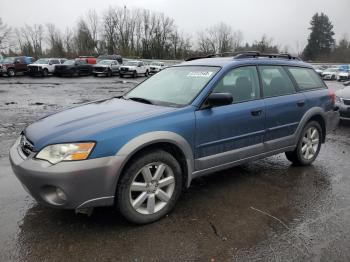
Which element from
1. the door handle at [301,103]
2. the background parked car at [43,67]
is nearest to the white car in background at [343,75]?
the background parked car at [43,67]

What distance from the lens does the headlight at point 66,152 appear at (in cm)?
303

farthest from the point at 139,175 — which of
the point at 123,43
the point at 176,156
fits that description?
the point at 123,43

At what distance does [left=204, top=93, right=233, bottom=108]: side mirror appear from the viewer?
Answer: 149 inches

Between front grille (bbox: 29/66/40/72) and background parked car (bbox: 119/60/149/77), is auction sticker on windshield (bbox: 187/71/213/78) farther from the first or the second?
background parked car (bbox: 119/60/149/77)

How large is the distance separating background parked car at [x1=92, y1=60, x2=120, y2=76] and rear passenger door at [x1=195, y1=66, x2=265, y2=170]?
30.8m

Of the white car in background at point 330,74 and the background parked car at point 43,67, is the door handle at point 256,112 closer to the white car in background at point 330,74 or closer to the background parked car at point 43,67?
the background parked car at point 43,67

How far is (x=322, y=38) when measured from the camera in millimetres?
87500

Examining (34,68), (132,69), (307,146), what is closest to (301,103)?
(307,146)

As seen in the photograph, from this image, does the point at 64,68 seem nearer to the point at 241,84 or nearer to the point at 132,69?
the point at 132,69

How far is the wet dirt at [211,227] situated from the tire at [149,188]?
0.14m

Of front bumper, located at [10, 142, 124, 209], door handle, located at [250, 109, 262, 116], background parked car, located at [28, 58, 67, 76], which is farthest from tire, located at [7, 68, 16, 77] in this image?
front bumper, located at [10, 142, 124, 209]

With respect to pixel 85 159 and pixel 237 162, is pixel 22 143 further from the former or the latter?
pixel 237 162

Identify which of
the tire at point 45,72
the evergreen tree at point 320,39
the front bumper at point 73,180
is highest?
the evergreen tree at point 320,39

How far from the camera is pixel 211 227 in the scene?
3.47 meters
